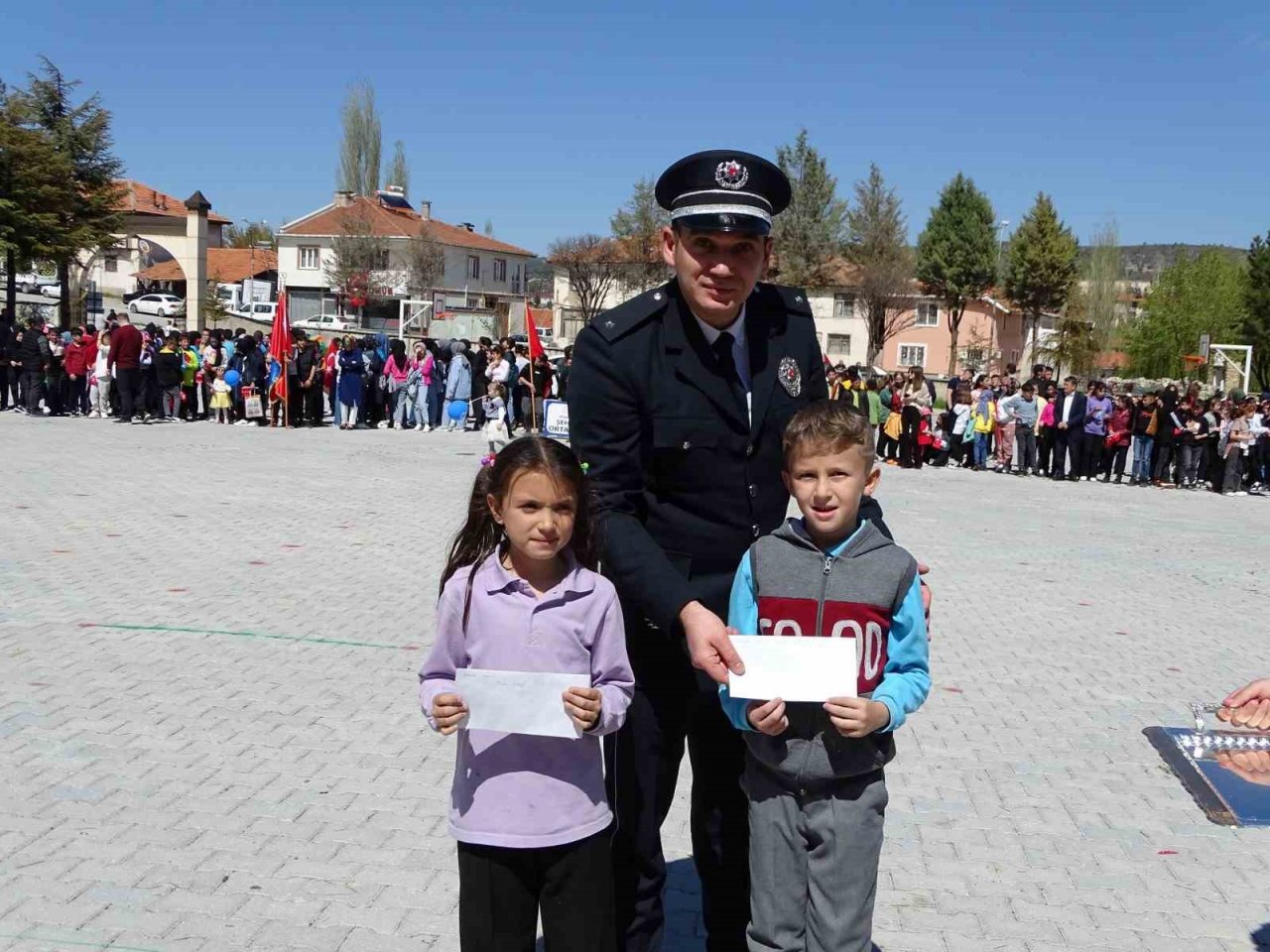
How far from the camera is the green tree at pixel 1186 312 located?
62938 millimetres

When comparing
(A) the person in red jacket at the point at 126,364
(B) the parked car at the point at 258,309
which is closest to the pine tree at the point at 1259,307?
(B) the parked car at the point at 258,309

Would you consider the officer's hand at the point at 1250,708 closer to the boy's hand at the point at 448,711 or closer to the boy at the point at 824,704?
the boy at the point at 824,704

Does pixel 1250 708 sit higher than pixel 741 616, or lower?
lower

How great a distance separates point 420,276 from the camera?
66.5m

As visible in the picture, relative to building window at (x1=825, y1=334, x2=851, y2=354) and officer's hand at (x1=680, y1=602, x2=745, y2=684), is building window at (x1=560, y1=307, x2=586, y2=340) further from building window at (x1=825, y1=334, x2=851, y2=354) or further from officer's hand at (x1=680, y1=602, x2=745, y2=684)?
officer's hand at (x1=680, y1=602, x2=745, y2=684)

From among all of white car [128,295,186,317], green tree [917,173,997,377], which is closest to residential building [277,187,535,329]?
white car [128,295,186,317]

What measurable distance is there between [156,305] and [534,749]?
187 feet

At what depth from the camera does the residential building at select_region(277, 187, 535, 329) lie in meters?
66.4

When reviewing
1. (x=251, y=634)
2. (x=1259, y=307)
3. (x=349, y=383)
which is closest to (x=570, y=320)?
(x=1259, y=307)

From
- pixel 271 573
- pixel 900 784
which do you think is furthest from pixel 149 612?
pixel 900 784

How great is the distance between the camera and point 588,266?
6212 cm

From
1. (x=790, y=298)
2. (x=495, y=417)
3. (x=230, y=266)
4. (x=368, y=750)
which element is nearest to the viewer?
(x=790, y=298)

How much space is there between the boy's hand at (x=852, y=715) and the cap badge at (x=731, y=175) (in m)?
1.26

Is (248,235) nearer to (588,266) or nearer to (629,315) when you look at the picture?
(588,266)
